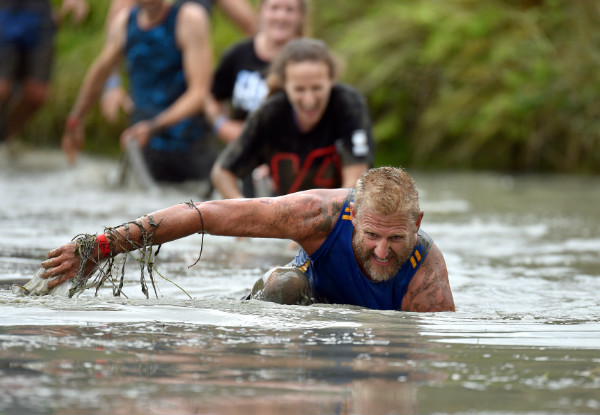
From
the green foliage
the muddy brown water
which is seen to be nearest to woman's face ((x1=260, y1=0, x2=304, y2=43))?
the muddy brown water

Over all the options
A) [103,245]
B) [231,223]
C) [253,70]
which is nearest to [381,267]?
[231,223]

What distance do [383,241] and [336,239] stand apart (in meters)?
0.31

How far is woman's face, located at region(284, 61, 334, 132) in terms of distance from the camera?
23.5 ft

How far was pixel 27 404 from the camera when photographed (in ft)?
10.9

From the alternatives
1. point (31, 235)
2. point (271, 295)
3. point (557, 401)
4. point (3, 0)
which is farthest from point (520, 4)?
point (557, 401)

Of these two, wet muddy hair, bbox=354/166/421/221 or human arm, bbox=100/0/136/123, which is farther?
human arm, bbox=100/0/136/123

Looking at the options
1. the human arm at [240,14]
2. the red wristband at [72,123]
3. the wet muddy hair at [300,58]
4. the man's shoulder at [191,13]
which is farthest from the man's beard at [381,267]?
the human arm at [240,14]

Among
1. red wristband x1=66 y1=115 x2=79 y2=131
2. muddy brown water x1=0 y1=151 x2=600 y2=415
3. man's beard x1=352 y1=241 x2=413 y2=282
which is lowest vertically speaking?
muddy brown water x1=0 y1=151 x2=600 y2=415

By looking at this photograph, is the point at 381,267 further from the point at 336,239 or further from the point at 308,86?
the point at 308,86

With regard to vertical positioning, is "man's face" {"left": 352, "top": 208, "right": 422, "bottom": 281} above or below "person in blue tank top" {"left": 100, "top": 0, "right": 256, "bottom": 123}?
below

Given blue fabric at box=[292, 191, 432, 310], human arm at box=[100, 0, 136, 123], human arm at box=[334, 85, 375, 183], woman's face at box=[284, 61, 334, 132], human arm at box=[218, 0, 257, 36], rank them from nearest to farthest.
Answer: blue fabric at box=[292, 191, 432, 310] → woman's face at box=[284, 61, 334, 132] → human arm at box=[334, 85, 375, 183] → human arm at box=[218, 0, 257, 36] → human arm at box=[100, 0, 136, 123]

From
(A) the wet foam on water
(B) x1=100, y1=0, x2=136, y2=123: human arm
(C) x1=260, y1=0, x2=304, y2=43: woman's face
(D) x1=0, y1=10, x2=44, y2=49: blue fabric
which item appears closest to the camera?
(A) the wet foam on water

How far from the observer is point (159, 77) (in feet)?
34.6

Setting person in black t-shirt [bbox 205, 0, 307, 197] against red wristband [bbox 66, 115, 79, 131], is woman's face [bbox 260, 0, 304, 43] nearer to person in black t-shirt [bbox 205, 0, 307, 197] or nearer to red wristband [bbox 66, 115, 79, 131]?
person in black t-shirt [bbox 205, 0, 307, 197]
